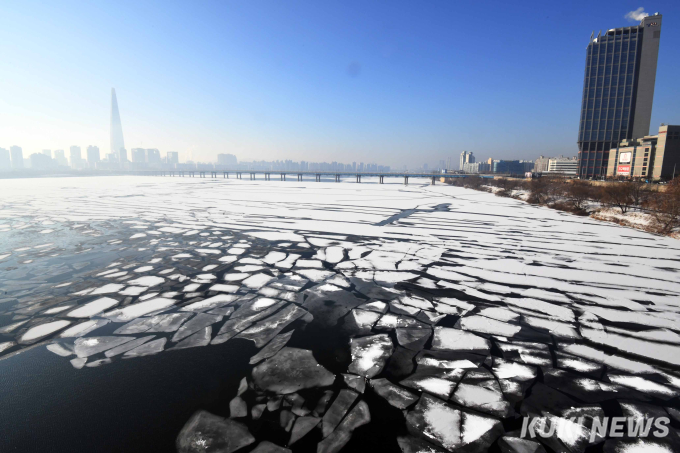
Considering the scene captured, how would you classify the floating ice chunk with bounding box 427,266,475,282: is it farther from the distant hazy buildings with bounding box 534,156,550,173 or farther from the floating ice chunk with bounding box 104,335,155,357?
the distant hazy buildings with bounding box 534,156,550,173

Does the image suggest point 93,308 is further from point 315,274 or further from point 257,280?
point 315,274

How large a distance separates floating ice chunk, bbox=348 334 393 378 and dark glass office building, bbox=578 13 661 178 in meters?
110

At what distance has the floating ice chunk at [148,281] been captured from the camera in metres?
7.05

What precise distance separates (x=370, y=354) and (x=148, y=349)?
10.5 feet

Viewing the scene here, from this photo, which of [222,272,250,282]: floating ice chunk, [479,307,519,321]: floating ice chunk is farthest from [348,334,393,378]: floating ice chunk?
[222,272,250,282]: floating ice chunk

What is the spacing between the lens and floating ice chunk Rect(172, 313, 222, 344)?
5.00m

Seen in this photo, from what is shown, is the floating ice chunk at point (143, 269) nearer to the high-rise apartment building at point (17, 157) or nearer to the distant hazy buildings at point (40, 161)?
the distant hazy buildings at point (40, 161)

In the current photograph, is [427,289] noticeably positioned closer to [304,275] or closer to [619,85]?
[304,275]

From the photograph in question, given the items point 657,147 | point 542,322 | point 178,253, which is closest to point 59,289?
point 178,253

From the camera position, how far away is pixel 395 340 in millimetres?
4988

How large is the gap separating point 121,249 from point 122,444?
852 cm

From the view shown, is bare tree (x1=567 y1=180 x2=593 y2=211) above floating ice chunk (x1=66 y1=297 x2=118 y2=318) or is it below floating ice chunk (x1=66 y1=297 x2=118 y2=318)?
above

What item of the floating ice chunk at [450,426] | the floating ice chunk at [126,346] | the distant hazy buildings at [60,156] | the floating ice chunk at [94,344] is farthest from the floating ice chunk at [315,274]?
the distant hazy buildings at [60,156]

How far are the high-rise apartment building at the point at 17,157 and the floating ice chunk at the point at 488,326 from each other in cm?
21309
